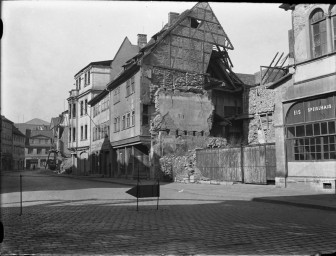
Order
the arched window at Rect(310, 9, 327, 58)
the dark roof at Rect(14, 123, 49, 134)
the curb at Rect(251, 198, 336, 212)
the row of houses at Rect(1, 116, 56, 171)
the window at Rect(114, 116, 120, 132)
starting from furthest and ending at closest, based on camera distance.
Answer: the dark roof at Rect(14, 123, 49, 134) < the row of houses at Rect(1, 116, 56, 171) < the window at Rect(114, 116, 120, 132) < the arched window at Rect(310, 9, 327, 58) < the curb at Rect(251, 198, 336, 212)

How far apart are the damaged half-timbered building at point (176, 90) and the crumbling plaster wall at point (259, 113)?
1.19 meters

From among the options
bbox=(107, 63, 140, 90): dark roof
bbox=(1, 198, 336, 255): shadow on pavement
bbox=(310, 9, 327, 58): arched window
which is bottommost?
bbox=(1, 198, 336, 255): shadow on pavement

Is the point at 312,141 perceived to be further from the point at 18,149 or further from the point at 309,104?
the point at 18,149

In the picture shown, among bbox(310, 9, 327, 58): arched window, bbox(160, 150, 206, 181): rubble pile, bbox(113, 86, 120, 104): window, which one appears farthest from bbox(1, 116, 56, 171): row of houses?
bbox(310, 9, 327, 58): arched window

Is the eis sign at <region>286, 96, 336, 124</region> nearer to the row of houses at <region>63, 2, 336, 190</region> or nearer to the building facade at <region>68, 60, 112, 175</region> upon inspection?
the row of houses at <region>63, 2, 336, 190</region>

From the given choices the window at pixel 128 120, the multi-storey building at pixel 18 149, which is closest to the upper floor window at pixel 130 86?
the window at pixel 128 120

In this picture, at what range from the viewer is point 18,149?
3770 inches

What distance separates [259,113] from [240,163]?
12958mm

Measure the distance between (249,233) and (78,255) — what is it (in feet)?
11.0

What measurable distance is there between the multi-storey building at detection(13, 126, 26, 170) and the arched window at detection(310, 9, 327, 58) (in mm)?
84200

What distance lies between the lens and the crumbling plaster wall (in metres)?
32.9

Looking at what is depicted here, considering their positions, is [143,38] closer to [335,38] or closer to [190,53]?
[190,53]

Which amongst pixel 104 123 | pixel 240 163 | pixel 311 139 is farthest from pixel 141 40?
pixel 311 139

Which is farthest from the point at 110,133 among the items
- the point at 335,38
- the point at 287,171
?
the point at 335,38
